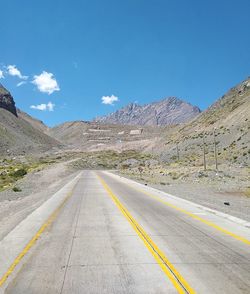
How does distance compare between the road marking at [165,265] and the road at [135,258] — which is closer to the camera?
the road marking at [165,265]

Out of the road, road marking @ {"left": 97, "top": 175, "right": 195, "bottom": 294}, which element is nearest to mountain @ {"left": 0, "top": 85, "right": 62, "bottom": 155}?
the road

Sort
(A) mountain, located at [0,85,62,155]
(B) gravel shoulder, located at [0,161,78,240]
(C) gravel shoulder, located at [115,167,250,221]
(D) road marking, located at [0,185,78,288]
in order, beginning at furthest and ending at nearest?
(A) mountain, located at [0,85,62,155] → (C) gravel shoulder, located at [115,167,250,221] → (B) gravel shoulder, located at [0,161,78,240] → (D) road marking, located at [0,185,78,288]

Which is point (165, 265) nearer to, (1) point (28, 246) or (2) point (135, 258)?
(2) point (135, 258)

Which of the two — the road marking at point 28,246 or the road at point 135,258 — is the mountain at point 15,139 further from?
the road at point 135,258

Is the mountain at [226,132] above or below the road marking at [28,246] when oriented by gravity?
above

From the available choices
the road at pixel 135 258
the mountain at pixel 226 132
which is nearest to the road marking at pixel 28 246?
the road at pixel 135 258

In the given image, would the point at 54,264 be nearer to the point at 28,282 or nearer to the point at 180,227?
the point at 28,282

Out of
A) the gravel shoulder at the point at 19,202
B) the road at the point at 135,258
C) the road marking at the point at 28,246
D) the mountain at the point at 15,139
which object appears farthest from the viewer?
the mountain at the point at 15,139

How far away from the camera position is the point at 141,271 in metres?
7.95

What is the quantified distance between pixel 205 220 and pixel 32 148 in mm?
164817

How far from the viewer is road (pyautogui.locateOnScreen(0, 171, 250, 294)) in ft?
23.2

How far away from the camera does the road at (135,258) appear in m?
7.06

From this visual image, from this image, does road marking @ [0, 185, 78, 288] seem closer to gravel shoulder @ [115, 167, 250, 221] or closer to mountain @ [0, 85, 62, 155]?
gravel shoulder @ [115, 167, 250, 221]

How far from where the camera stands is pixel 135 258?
9.03 meters
